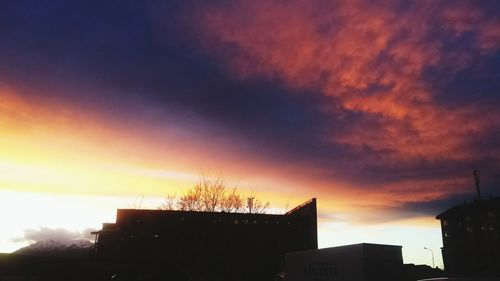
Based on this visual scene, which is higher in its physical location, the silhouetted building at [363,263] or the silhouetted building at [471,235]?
the silhouetted building at [471,235]

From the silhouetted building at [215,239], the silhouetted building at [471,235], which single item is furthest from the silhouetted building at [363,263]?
the silhouetted building at [471,235]

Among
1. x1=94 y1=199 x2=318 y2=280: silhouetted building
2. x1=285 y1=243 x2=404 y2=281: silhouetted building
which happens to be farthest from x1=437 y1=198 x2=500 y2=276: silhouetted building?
x1=285 y1=243 x2=404 y2=281: silhouetted building

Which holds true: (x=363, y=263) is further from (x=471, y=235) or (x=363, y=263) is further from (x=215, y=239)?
(x=471, y=235)

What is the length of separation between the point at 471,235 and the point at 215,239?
3628 inches

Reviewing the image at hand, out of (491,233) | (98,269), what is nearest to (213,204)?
(98,269)

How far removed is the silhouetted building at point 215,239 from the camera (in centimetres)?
3575

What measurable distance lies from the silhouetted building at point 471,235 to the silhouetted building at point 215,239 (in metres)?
20.7

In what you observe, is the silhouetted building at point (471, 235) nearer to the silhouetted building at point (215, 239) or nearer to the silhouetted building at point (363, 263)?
the silhouetted building at point (215, 239)

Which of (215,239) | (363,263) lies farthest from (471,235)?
(363,263)

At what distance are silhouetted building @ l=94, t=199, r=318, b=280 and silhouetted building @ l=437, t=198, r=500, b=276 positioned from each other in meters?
20.7

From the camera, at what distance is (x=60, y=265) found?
23.4 metres

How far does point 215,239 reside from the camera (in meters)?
37.6

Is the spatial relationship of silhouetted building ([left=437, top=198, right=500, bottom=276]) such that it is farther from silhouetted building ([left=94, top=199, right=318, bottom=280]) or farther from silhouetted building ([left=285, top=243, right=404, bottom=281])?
silhouetted building ([left=285, top=243, right=404, bottom=281])

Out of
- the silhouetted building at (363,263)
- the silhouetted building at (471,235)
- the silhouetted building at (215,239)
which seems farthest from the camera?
the silhouetted building at (471,235)
